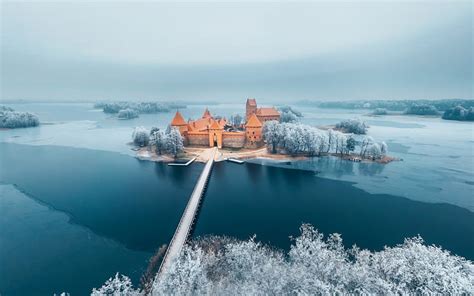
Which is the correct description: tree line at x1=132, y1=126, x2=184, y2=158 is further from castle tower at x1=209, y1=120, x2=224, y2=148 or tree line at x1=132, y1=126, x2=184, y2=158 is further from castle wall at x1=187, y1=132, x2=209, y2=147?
castle tower at x1=209, y1=120, x2=224, y2=148

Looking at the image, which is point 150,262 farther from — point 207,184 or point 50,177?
point 50,177

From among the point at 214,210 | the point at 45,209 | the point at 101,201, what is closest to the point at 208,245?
the point at 214,210

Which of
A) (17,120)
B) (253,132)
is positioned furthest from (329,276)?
(17,120)

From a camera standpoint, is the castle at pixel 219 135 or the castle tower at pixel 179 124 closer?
the castle at pixel 219 135

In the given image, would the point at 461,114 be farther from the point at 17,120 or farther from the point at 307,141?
the point at 17,120

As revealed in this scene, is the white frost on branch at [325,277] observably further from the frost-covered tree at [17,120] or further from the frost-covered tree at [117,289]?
the frost-covered tree at [17,120]

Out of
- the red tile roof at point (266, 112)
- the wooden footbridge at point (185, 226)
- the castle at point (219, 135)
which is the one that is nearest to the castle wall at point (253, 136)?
the castle at point (219, 135)
